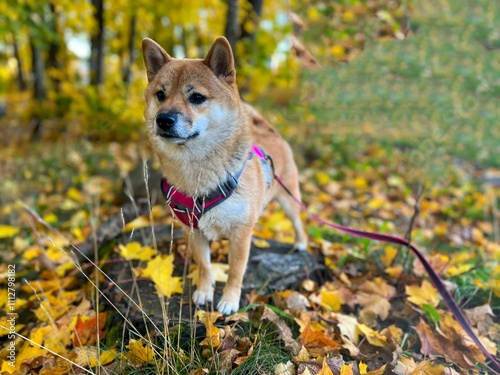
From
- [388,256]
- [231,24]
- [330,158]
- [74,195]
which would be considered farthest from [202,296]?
[330,158]

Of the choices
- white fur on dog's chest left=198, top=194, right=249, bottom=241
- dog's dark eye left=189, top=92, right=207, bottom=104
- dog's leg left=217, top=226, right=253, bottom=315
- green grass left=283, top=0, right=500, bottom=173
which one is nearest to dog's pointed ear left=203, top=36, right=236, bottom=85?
dog's dark eye left=189, top=92, right=207, bottom=104

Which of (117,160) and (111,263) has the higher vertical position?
(111,263)

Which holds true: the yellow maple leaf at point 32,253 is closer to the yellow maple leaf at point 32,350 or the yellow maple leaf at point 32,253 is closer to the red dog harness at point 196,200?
the yellow maple leaf at point 32,350

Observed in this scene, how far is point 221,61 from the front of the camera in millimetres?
2543

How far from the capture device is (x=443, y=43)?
9.38 m

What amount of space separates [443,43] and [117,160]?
787 cm

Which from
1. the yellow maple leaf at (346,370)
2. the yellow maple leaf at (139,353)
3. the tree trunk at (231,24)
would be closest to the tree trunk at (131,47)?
the tree trunk at (231,24)

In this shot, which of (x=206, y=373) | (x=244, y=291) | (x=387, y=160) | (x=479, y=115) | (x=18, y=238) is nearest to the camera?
(x=206, y=373)

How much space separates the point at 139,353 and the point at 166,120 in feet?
4.28

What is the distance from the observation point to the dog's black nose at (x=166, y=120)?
2307mm

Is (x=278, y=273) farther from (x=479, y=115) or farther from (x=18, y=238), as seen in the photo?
(x=479, y=115)

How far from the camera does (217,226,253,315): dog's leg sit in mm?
2580

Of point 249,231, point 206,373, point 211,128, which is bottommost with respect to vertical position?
point 206,373

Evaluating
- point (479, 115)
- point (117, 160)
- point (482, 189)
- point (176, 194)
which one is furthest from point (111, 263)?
point (479, 115)
